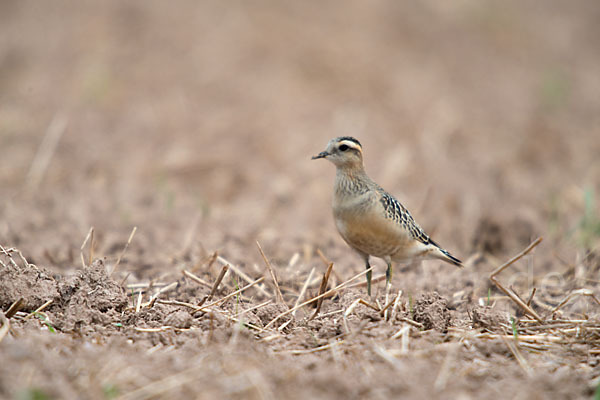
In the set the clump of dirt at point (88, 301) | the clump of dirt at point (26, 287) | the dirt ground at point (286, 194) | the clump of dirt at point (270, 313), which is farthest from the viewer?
the clump of dirt at point (270, 313)

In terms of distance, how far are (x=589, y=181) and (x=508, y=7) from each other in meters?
9.11

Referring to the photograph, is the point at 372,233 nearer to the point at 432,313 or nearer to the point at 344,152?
the point at 344,152

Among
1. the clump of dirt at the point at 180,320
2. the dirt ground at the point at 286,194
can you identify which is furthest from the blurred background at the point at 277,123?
the clump of dirt at the point at 180,320

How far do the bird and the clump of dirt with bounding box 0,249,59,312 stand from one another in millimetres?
2176

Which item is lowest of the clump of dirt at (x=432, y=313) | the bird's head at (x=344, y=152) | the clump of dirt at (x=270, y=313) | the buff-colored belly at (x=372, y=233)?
the clump of dirt at (x=270, y=313)

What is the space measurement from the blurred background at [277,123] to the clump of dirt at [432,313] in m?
2.01

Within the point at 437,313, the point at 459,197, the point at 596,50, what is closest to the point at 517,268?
the point at 459,197

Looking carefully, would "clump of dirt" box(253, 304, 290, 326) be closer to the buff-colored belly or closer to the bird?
the bird

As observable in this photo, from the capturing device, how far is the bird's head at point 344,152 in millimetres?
4691

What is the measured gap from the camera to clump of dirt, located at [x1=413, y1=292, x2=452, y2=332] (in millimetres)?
3836

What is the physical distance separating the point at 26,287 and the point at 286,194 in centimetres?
473

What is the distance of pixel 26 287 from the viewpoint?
3.84m

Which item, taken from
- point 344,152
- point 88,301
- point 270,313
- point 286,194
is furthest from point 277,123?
point 88,301

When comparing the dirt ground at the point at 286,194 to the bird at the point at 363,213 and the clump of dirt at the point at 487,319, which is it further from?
the bird at the point at 363,213
